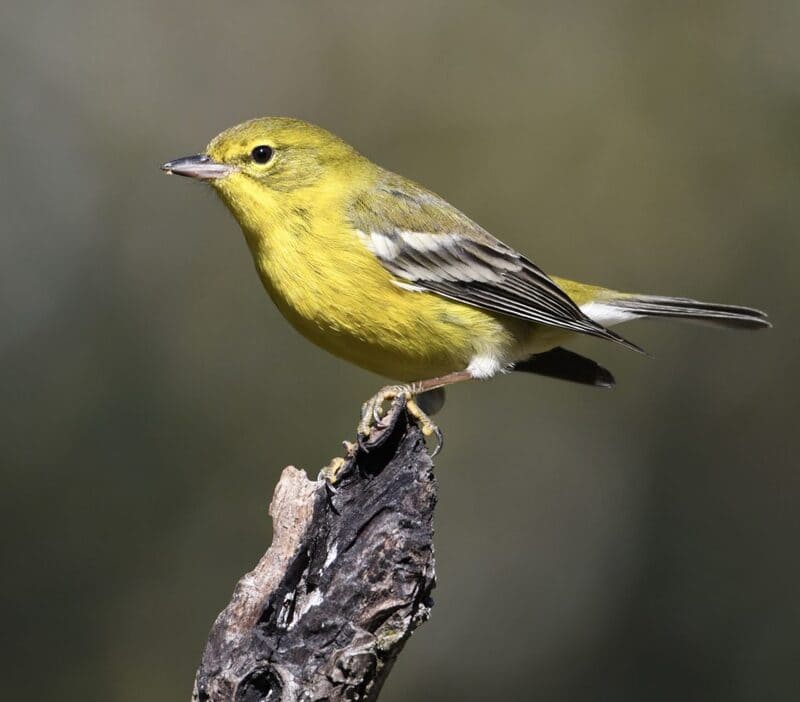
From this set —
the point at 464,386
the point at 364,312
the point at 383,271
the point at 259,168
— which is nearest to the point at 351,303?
the point at 364,312

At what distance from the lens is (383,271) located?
4.77m

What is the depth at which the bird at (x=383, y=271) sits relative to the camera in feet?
15.2

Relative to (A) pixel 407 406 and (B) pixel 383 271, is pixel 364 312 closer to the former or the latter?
(B) pixel 383 271

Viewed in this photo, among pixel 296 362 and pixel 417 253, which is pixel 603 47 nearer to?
pixel 296 362

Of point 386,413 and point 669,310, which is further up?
point 669,310

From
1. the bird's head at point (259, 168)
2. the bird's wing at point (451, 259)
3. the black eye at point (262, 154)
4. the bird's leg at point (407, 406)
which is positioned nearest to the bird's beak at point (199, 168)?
the bird's head at point (259, 168)

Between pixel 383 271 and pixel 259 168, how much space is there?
798mm

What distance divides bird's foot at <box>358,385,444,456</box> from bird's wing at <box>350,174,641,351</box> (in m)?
0.64

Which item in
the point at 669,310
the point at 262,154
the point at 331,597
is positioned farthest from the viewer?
the point at 669,310

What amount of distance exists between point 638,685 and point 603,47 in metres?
4.48

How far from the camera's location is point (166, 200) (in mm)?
8227

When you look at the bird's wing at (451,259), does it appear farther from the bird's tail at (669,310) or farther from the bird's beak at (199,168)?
the bird's beak at (199,168)

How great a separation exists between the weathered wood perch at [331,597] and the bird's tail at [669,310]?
2468 mm

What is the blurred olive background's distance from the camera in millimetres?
6902
